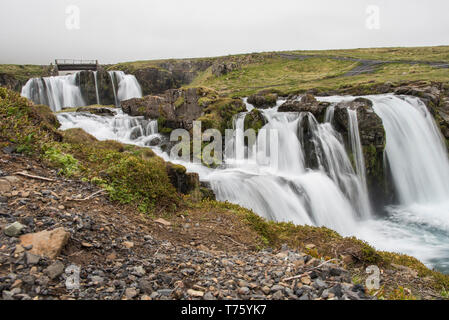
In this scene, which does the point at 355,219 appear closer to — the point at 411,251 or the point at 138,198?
the point at 411,251

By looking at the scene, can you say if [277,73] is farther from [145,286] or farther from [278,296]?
[145,286]

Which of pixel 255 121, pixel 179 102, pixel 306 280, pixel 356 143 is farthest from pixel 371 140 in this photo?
pixel 306 280

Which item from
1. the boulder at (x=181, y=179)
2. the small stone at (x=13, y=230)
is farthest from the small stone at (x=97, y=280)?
the boulder at (x=181, y=179)

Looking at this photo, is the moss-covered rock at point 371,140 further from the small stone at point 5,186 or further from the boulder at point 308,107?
the small stone at point 5,186

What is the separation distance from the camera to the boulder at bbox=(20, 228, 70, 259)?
332 centimetres

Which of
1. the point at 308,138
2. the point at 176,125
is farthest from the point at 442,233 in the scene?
A: the point at 176,125

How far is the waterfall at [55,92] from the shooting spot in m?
39.1

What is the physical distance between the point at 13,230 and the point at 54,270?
96 centimetres

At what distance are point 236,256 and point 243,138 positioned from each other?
48.3ft

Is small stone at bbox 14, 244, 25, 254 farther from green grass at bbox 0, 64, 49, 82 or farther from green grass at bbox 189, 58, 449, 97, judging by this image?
green grass at bbox 0, 64, 49, 82

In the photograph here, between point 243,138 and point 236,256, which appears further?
point 243,138

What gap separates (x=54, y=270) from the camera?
122 inches

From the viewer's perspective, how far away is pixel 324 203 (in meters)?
14.3

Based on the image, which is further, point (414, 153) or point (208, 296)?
point (414, 153)
